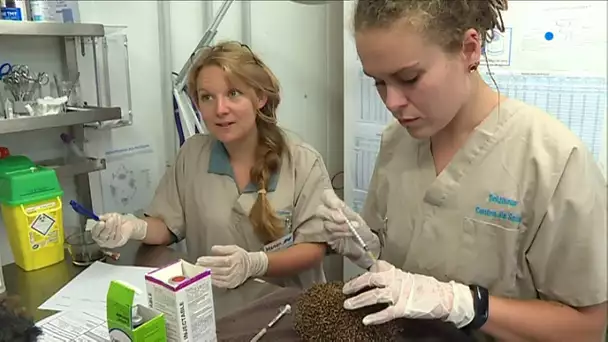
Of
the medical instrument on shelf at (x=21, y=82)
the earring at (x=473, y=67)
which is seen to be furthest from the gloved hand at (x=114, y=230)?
the earring at (x=473, y=67)

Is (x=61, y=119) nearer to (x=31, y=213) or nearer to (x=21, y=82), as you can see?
(x=21, y=82)

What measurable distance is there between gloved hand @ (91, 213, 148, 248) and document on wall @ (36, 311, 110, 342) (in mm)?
304

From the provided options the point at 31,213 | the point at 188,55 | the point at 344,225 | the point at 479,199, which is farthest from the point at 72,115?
the point at 479,199

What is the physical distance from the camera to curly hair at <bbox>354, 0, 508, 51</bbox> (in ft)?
3.23

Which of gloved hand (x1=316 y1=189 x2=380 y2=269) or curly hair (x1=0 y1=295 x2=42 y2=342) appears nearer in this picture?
curly hair (x1=0 y1=295 x2=42 y2=342)

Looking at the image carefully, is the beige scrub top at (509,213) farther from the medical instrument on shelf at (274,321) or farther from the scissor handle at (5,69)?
the scissor handle at (5,69)

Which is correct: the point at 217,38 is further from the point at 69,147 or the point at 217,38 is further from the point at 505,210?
the point at 505,210

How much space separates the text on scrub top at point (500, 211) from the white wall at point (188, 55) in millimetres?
1265

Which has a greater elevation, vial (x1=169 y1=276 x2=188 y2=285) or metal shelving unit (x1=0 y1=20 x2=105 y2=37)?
metal shelving unit (x1=0 y1=20 x2=105 y2=37)

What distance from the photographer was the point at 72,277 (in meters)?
1.44

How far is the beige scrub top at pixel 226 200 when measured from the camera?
63.9 inches

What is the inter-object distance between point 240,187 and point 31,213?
0.55 m

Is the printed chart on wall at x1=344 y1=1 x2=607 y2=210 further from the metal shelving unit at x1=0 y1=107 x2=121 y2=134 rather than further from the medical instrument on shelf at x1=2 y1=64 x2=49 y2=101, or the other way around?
the medical instrument on shelf at x1=2 y1=64 x2=49 y2=101

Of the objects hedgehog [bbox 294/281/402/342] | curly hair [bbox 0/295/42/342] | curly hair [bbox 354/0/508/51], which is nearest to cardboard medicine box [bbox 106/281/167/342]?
curly hair [bbox 0/295/42/342]
